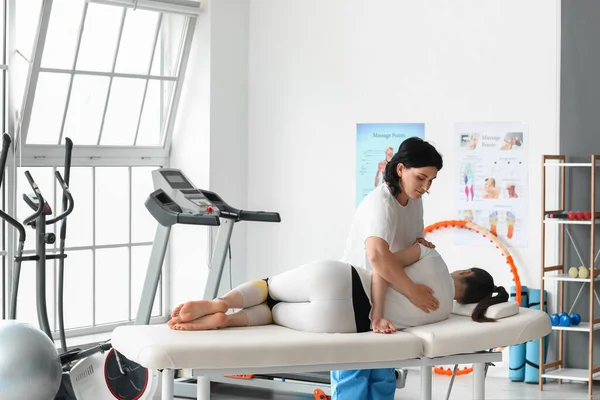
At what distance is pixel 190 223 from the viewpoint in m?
4.34

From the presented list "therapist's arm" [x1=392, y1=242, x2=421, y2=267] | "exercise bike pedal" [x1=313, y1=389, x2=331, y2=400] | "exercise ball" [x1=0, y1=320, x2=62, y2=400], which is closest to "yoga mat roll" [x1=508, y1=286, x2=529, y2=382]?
"exercise bike pedal" [x1=313, y1=389, x2=331, y2=400]

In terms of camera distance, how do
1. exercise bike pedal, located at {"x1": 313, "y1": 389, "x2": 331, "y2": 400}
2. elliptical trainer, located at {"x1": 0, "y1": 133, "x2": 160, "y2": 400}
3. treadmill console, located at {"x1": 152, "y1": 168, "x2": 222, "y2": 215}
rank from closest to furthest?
elliptical trainer, located at {"x1": 0, "y1": 133, "x2": 160, "y2": 400} → treadmill console, located at {"x1": 152, "y1": 168, "x2": 222, "y2": 215} → exercise bike pedal, located at {"x1": 313, "y1": 389, "x2": 331, "y2": 400}

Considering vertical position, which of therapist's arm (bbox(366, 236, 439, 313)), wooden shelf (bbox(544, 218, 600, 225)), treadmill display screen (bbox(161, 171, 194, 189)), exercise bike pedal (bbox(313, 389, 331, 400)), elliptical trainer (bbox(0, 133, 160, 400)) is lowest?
exercise bike pedal (bbox(313, 389, 331, 400))

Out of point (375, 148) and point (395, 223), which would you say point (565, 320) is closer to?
point (375, 148)

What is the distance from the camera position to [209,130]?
6.56m

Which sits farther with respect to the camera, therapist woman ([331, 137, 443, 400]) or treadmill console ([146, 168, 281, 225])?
treadmill console ([146, 168, 281, 225])

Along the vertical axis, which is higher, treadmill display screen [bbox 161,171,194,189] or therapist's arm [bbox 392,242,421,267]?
treadmill display screen [bbox 161,171,194,189]

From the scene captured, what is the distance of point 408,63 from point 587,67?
1156 millimetres

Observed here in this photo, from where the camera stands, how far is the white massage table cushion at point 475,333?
3.43 metres

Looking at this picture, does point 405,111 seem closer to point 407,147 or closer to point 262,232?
point 262,232

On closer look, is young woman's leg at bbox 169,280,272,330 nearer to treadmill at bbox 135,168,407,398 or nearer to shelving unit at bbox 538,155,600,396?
treadmill at bbox 135,168,407,398

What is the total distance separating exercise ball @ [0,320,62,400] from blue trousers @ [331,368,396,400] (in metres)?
1.32

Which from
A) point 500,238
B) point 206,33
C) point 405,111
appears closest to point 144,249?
point 206,33

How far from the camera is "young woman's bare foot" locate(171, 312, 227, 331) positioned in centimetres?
335
